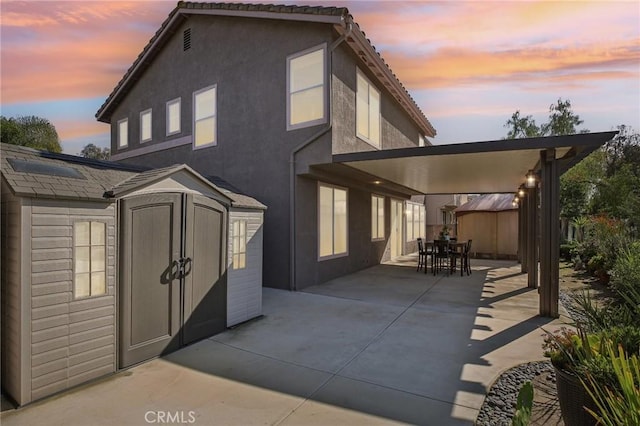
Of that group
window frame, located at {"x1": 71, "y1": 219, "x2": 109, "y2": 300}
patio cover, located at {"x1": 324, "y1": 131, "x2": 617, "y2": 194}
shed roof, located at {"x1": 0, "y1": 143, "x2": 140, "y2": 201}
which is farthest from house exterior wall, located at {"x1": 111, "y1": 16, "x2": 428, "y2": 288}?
window frame, located at {"x1": 71, "y1": 219, "x2": 109, "y2": 300}

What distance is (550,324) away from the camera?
5.27m

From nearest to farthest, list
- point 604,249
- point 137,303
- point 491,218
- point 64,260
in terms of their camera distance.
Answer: point 64,260 → point 137,303 → point 604,249 → point 491,218

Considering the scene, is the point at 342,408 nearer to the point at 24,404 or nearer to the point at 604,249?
the point at 24,404

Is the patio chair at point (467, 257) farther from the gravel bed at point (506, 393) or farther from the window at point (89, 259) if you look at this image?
the window at point (89, 259)

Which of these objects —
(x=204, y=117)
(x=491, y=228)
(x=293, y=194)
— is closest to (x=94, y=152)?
(x=204, y=117)

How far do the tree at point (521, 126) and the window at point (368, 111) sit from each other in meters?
24.3

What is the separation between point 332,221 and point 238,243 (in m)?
4.17

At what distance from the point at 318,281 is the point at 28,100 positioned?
8.23 meters

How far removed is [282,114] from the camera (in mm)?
8047

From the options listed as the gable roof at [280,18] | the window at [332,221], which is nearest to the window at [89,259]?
the window at [332,221]

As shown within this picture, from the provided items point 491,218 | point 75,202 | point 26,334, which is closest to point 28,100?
point 75,202

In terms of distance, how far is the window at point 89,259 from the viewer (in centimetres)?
334

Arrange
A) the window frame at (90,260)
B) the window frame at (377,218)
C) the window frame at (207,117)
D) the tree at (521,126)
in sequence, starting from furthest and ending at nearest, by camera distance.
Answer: the tree at (521,126), the window frame at (377,218), the window frame at (207,117), the window frame at (90,260)

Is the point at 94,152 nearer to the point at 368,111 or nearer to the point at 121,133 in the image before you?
the point at 121,133
